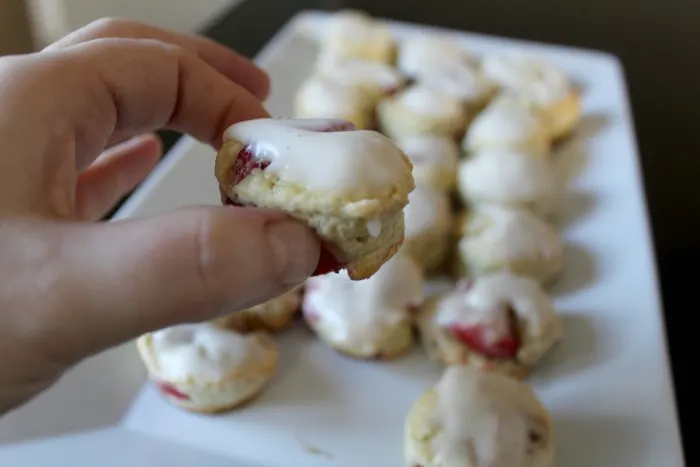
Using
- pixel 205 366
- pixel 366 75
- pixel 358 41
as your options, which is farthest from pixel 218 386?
pixel 358 41

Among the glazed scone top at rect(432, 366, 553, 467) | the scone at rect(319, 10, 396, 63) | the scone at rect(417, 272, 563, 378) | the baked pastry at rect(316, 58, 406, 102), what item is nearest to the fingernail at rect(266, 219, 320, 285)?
the glazed scone top at rect(432, 366, 553, 467)

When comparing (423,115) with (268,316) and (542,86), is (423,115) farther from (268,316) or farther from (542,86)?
(268,316)

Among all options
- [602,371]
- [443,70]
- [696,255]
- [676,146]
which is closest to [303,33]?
[443,70]

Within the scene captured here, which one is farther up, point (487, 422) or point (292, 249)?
point (292, 249)

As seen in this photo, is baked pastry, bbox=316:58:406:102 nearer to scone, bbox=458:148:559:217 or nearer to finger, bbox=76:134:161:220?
scone, bbox=458:148:559:217

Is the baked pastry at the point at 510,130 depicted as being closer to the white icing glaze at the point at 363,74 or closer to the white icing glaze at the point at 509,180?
the white icing glaze at the point at 509,180
